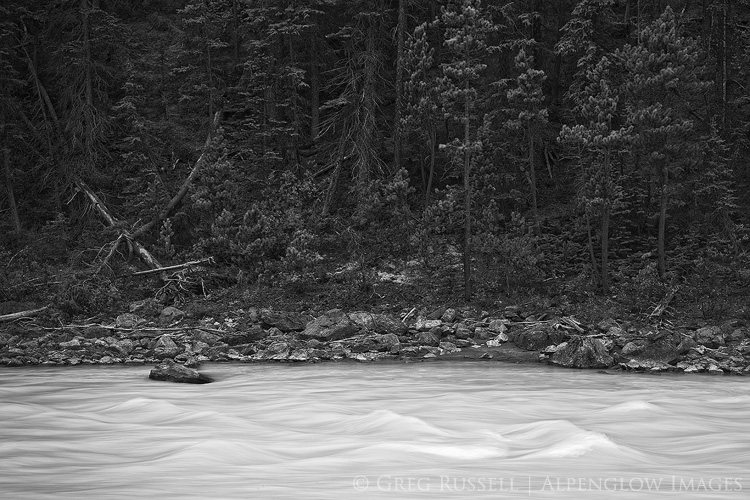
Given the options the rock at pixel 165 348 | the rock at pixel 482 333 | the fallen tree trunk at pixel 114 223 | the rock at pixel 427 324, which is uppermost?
the fallen tree trunk at pixel 114 223

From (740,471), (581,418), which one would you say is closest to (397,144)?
(581,418)

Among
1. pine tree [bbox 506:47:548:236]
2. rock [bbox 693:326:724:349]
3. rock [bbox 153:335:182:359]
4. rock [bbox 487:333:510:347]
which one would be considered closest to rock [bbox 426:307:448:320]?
rock [bbox 487:333:510:347]

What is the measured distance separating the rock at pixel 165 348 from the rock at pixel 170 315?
1.63 metres

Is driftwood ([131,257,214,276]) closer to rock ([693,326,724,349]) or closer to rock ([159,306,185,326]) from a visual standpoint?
rock ([159,306,185,326])

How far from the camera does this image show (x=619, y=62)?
22812 millimetres

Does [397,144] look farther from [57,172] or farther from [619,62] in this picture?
[57,172]

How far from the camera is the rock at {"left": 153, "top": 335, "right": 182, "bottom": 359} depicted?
16.7 m

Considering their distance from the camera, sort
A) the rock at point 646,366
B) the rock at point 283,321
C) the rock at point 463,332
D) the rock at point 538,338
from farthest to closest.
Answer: the rock at point 283,321 < the rock at point 463,332 < the rock at point 538,338 < the rock at point 646,366

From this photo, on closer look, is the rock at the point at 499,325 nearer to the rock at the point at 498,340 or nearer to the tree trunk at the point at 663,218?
the rock at the point at 498,340

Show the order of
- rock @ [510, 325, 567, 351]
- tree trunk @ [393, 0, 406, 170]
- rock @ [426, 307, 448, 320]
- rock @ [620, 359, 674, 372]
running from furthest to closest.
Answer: tree trunk @ [393, 0, 406, 170]
rock @ [426, 307, 448, 320]
rock @ [510, 325, 567, 351]
rock @ [620, 359, 674, 372]

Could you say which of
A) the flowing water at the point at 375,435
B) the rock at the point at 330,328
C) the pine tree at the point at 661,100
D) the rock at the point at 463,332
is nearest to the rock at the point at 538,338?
the rock at the point at 463,332

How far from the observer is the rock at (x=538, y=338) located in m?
16.8

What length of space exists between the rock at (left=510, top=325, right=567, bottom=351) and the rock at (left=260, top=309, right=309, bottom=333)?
200 inches

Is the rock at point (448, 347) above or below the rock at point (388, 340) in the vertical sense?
below
